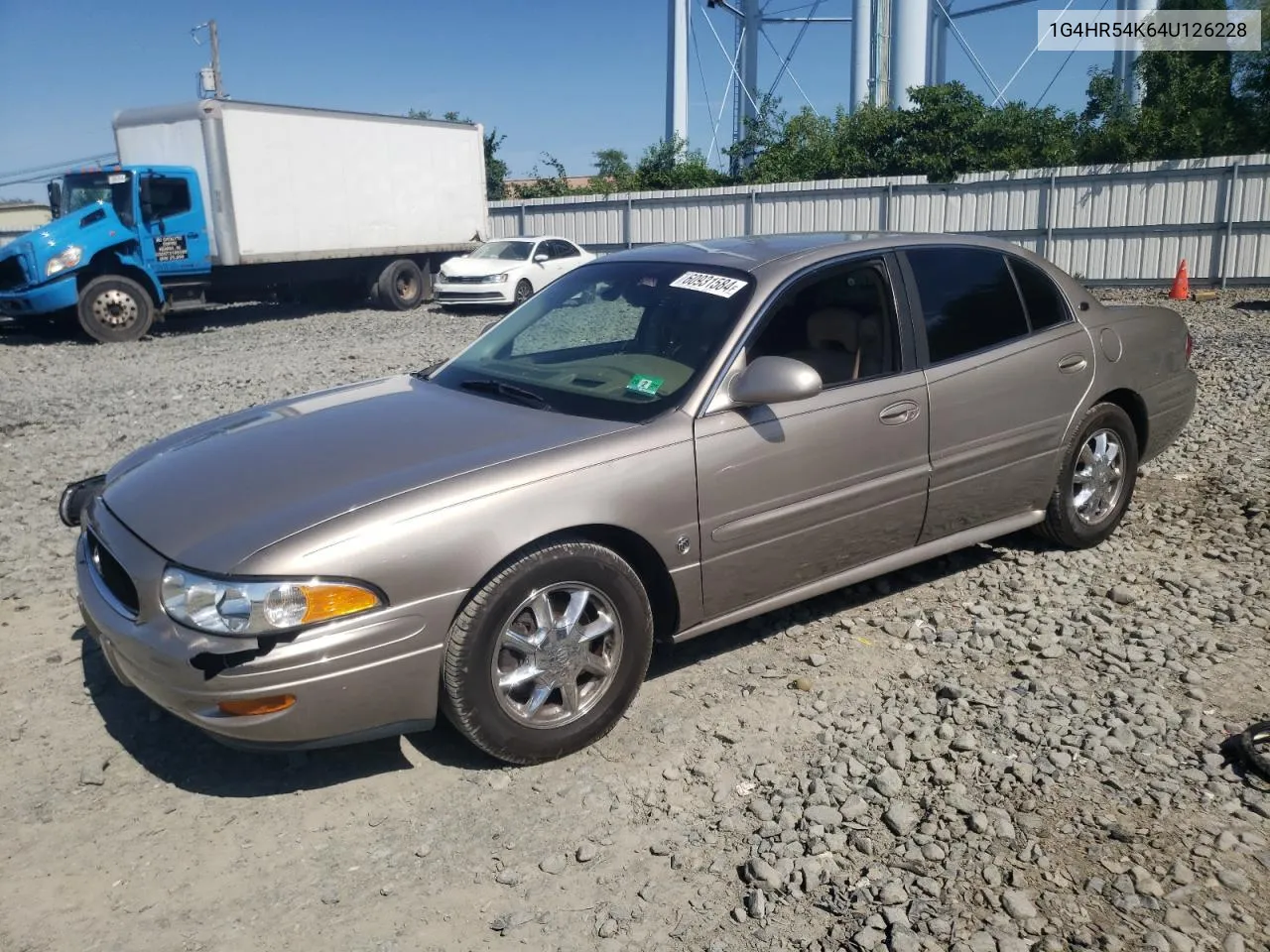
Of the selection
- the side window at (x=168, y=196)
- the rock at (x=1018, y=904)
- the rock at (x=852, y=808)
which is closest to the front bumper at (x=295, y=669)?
the rock at (x=852, y=808)

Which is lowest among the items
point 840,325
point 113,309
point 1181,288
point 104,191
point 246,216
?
point 1181,288

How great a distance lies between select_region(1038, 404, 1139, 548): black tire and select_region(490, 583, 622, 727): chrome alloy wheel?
2642 millimetres

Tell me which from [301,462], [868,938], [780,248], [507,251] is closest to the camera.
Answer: [868,938]

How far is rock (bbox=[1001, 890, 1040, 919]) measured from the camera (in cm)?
272

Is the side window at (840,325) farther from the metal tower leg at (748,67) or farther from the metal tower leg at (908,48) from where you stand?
the metal tower leg at (748,67)

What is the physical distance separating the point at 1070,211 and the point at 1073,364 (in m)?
17.3

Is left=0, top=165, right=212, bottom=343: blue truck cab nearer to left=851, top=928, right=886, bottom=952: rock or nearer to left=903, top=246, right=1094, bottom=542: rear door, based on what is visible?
left=903, top=246, right=1094, bottom=542: rear door

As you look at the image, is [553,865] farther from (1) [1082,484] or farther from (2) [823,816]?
(1) [1082,484]

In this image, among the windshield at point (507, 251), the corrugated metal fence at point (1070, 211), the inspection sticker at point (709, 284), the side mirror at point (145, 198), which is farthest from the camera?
the windshield at point (507, 251)

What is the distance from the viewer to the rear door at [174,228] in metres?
17.0

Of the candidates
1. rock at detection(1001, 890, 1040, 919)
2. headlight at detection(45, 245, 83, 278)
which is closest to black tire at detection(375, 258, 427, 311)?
headlight at detection(45, 245, 83, 278)

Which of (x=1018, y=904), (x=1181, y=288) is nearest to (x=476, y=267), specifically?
(x=1181, y=288)

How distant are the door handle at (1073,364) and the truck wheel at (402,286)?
17.8 m

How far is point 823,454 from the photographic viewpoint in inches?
159
